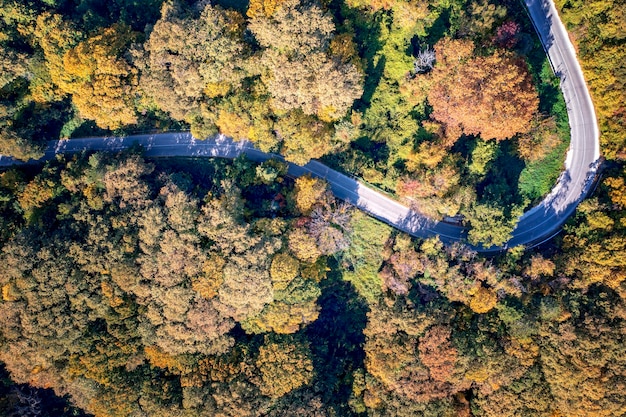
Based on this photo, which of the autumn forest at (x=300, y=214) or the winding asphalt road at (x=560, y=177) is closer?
the autumn forest at (x=300, y=214)

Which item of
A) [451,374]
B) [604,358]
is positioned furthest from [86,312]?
[604,358]

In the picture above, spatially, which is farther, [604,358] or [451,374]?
[451,374]

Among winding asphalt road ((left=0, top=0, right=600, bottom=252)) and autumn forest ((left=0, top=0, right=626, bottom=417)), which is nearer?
autumn forest ((left=0, top=0, right=626, bottom=417))

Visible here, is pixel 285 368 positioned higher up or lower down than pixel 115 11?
lower down

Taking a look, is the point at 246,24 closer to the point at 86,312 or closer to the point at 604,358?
the point at 86,312
